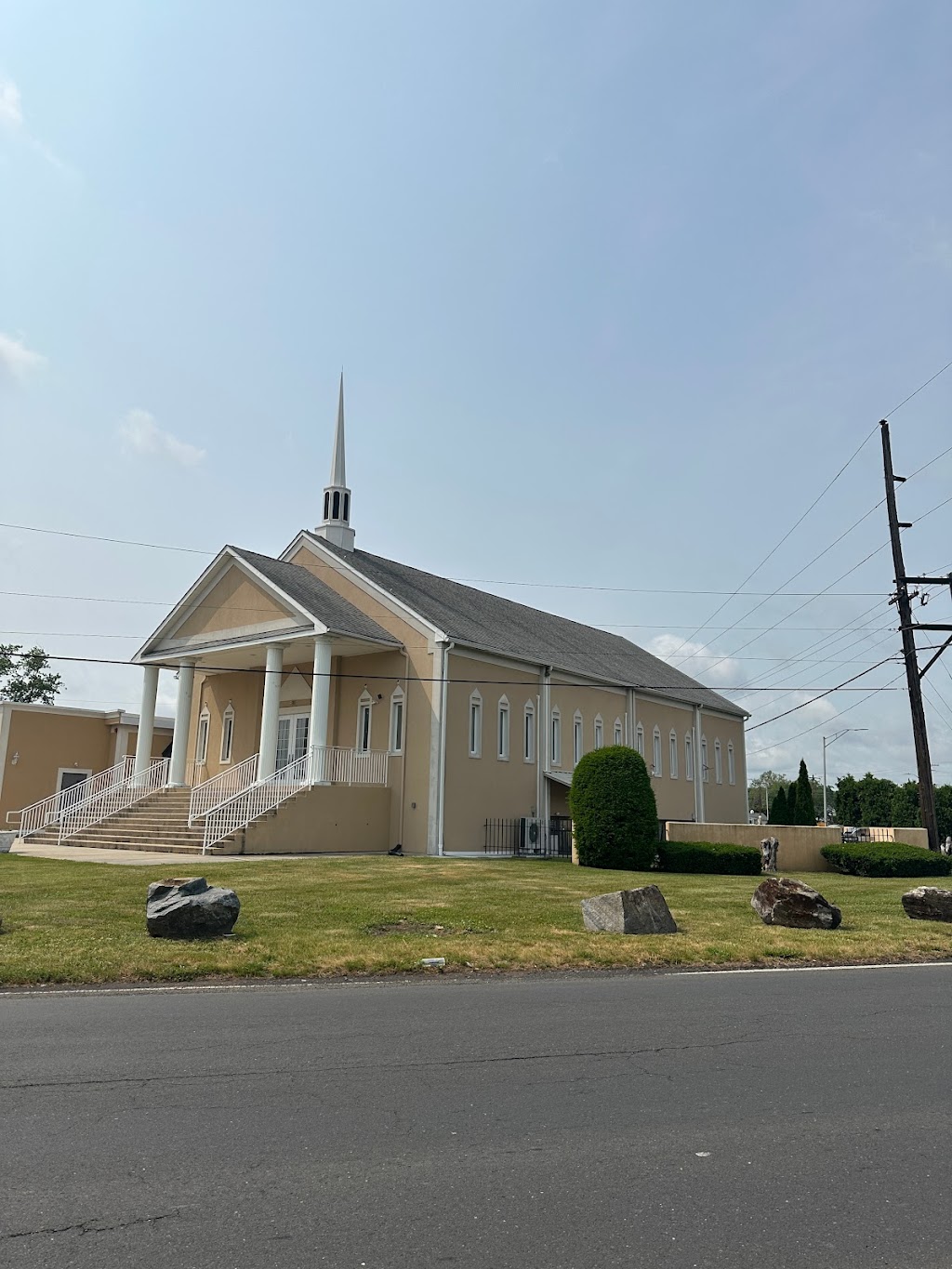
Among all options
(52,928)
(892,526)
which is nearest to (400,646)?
(892,526)

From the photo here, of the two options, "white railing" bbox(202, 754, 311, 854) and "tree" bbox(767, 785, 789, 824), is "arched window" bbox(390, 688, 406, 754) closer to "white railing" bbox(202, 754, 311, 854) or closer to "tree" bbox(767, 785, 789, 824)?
"white railing" bbox(202, 754, 311, 854)

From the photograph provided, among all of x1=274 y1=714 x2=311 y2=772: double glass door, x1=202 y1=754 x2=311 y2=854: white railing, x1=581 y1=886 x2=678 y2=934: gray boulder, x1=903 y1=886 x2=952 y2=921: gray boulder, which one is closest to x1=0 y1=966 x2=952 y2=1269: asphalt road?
x1=581 y1=886 x2=678 y2=934: gray boulder

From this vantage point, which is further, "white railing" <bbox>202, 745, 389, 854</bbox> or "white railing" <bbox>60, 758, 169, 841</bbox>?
"white railing" <bbox>60, 758, 169, 841</bbox>

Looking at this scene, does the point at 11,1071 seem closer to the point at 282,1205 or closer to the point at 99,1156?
the point at 99,1156

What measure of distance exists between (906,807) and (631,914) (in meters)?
64.6

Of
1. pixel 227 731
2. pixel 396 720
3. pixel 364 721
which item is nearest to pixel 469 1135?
pixel 396 720

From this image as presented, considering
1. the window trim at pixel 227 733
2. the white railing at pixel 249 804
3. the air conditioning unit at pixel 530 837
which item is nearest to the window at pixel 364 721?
the white railing at pixel 249 804

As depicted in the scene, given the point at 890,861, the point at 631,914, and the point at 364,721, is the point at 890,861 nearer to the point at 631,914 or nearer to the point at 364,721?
the point at 364,721

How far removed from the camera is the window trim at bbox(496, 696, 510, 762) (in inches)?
1221

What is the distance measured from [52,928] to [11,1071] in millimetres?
6056

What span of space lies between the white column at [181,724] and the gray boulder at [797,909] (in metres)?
20.9

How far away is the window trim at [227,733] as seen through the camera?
3409 centimetres

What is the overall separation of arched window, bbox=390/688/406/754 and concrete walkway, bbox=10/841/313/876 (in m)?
5.18

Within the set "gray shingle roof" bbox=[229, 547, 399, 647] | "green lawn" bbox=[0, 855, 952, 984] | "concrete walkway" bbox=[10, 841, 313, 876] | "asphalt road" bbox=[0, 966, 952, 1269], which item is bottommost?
"asphalt road" bbox=[0, 966, 952, 1269]
